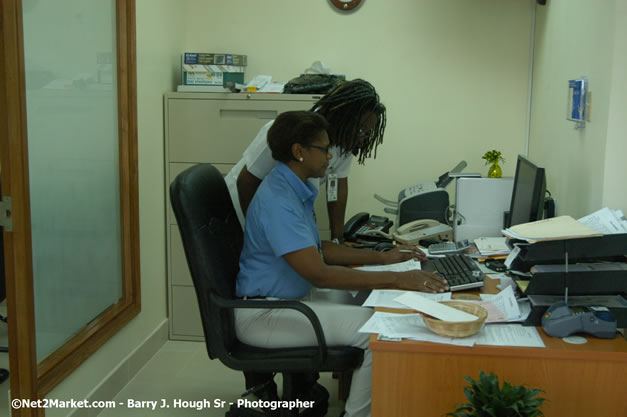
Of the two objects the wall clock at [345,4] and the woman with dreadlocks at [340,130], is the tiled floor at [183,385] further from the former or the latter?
the wall clock at [345,4]

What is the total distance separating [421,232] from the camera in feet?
9.81

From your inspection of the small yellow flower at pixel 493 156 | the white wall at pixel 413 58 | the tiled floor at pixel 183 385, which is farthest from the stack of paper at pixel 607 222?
the white wall at pixel 413 58

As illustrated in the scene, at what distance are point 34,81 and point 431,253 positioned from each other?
1.66 m

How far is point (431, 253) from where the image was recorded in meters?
2.71

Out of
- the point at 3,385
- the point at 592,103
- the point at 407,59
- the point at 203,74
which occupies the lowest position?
the point at 3,385

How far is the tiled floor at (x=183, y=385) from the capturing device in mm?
2881

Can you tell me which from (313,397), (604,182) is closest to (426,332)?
(604,182)

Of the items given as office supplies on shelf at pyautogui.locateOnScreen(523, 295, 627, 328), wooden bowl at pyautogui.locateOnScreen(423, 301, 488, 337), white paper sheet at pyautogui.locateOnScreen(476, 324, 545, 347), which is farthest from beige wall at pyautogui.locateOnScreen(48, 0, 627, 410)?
wooden bowl at pyautogui.locateOnScreen(423, 301, 488, 337)

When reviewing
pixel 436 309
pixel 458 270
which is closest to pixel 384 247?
pixel 458 270

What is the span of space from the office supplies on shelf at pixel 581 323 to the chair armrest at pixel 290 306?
0.68m

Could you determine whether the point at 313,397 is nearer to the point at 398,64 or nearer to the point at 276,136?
the point at 276,136

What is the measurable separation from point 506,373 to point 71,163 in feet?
6.06

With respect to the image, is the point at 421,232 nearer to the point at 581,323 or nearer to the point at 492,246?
the point at 492,246

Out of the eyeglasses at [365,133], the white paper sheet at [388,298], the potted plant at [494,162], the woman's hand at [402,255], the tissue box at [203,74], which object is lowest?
the white paper sheet at [388,298]
